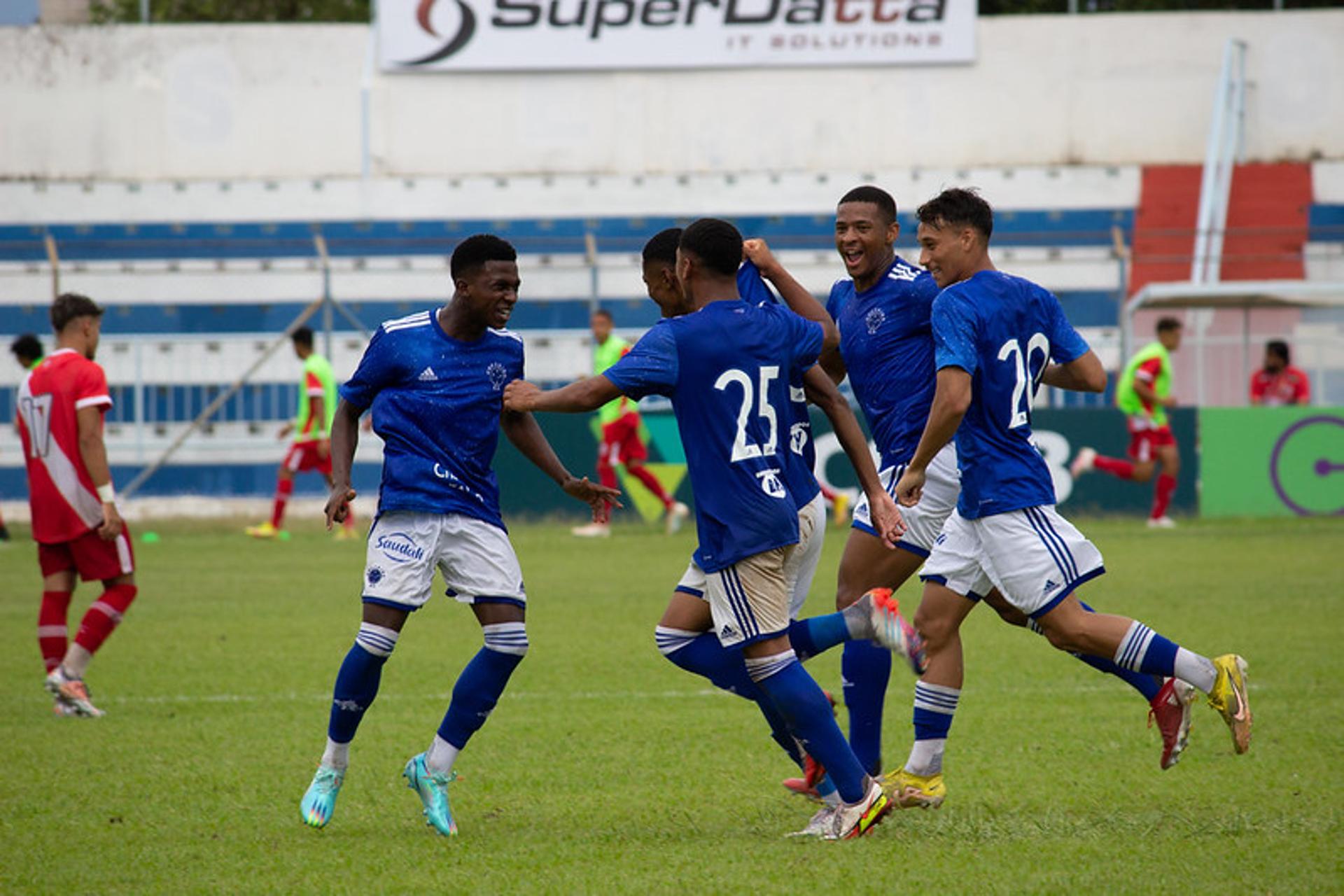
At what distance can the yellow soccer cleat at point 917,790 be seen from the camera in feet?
20.0

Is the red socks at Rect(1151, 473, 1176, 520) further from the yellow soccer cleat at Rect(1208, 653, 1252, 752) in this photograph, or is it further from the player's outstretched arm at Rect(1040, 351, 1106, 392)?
the yellow soccer cleat at Rect(1208, 653, 1252, 752)

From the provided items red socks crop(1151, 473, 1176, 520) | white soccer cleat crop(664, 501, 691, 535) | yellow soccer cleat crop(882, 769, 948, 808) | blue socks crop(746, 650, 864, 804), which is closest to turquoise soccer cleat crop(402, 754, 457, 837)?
blue socks crop(746, 650, 864, 804)

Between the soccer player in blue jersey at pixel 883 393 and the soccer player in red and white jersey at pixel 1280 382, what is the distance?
15206 mm

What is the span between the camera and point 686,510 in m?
19.9

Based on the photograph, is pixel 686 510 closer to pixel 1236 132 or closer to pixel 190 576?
pixel 190 576

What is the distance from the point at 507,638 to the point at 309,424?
13688 mm

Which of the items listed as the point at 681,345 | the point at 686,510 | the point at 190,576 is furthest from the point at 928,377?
the point at 686,510

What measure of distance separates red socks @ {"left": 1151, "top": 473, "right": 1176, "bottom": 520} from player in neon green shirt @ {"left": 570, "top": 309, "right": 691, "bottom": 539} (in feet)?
17.8

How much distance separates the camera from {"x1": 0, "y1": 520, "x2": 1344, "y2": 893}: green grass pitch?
16.9 feet

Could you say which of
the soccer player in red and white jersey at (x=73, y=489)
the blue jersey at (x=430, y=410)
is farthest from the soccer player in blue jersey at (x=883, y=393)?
the soccer player in red and white jersey at (x=73, y=489)

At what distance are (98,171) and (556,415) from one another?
16804mm

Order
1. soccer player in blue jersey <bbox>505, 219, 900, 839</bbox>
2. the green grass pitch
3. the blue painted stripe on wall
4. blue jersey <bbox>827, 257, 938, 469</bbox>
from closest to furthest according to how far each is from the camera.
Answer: the green grass pitch → soccer player in blue jersey <bbox>505, 219, 900, 839</bbox> → blue jersey <bbox>827, 257, 938, 469</bbox> → the blue painted stripe on wall

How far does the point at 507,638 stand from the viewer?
6.10 meters

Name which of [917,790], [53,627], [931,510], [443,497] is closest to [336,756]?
[443,497]
